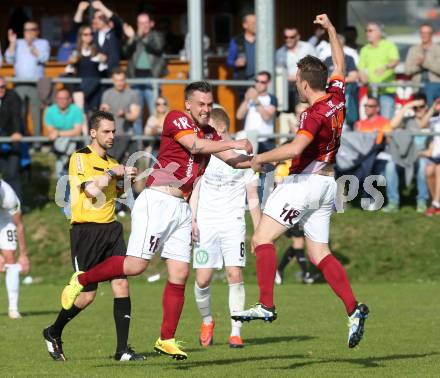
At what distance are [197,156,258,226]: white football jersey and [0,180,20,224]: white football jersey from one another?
3.14 metres

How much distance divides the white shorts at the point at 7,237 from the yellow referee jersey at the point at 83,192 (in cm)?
396

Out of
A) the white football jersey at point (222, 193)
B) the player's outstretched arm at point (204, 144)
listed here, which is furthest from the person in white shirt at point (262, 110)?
the player's outstretched arm at point (204, 144)

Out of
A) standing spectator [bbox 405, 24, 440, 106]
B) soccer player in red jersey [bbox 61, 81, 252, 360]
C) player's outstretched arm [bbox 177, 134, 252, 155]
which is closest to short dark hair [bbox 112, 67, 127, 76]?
standing spectator [bbox 405, 24, 440, 106]

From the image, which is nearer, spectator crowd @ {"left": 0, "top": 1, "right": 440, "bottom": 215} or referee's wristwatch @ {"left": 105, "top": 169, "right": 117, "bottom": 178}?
referee's wristwatch @ {"left": 105, "top": 169, "right": 117, "bottom": 178}

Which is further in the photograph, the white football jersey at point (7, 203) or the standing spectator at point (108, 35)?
the standing spectator at point (108, 35)

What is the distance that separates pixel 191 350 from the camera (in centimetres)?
1284

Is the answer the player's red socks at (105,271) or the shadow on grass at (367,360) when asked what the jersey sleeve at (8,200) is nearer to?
the player's red socks at (105,271)

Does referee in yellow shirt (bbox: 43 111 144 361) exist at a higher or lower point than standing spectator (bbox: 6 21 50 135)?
lower

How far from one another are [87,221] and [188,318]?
4.36m

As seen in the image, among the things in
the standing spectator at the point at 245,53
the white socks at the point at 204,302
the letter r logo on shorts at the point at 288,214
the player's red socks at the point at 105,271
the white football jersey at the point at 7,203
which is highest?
the standing spectator at the point at 245,53

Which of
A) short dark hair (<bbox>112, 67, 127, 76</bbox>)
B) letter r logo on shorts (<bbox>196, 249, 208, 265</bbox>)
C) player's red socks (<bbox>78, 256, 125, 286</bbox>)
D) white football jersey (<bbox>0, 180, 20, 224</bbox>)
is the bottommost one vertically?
letter r logo on shorts (<bbox>196, 249, 208, 265</bbox>)

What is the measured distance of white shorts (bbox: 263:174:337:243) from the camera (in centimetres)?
1094

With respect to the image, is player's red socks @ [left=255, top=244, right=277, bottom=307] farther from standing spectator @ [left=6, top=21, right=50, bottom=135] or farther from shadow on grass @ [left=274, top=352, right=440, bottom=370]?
standing spectator @ [left=6, top=21, right=50, bottom=135]

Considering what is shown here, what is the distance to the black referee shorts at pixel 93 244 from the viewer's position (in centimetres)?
1208
